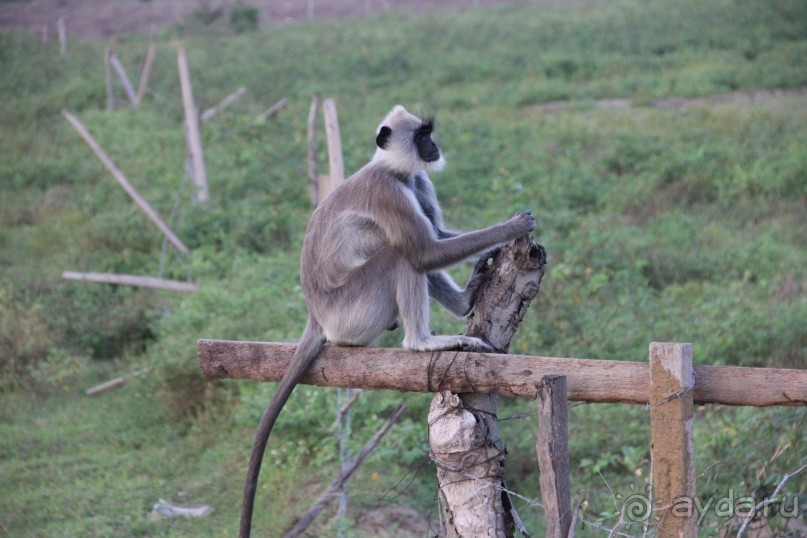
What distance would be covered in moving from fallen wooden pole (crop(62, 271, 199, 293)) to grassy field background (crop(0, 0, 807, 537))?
113 millimetres

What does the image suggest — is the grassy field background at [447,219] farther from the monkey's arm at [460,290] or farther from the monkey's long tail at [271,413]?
the monkey's long tail at [271,413]

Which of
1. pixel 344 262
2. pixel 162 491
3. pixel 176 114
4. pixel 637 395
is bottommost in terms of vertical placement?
pixel 162 491

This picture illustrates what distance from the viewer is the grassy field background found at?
5711mm

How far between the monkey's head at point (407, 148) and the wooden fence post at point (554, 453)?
5.00 feet

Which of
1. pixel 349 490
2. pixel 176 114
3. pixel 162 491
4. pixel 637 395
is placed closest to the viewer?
pixel 637 395

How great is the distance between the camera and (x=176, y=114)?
555 inches

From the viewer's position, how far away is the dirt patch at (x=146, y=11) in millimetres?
24344

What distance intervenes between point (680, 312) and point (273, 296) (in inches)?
123

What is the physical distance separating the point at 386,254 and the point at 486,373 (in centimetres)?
92

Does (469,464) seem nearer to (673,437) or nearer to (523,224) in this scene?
(673,437)

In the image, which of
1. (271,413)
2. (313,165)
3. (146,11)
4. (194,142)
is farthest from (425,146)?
(146,11)

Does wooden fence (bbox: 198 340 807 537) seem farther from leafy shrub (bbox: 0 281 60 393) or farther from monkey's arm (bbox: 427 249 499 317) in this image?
leafy shrub (bbox: 0 281 60 393)

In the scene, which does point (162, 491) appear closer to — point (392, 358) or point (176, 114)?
point (392, 358)

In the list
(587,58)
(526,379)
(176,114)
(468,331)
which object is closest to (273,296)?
(468,331)
